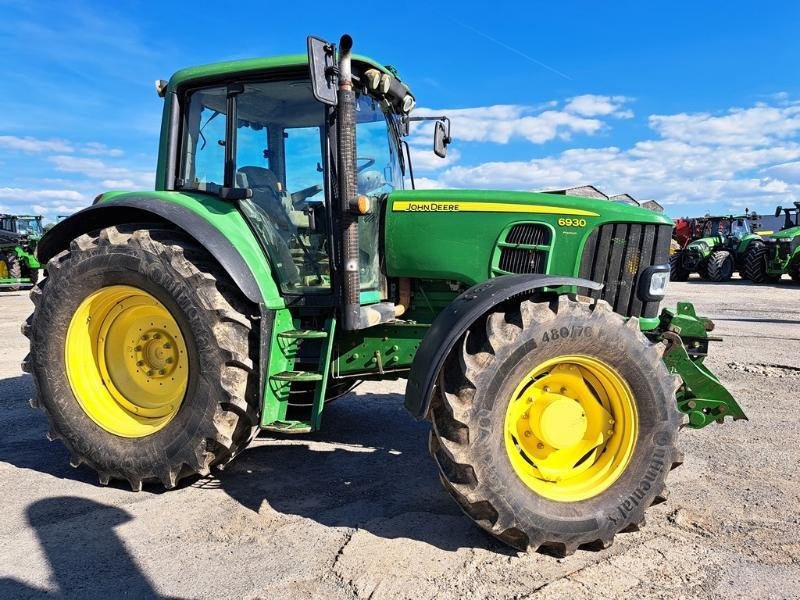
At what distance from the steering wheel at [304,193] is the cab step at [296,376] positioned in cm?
104

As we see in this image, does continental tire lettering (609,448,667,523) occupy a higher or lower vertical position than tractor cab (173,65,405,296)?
lower

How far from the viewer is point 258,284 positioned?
11.2ft

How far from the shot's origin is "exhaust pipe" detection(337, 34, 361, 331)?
3.04m

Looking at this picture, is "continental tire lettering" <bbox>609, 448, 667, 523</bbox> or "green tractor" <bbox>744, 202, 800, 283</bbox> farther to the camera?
"green tractor" <bbox>744, 202, 800, 283</bbox>

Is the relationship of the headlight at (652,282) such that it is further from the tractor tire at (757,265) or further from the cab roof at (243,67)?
the tractor tire at (757,265)

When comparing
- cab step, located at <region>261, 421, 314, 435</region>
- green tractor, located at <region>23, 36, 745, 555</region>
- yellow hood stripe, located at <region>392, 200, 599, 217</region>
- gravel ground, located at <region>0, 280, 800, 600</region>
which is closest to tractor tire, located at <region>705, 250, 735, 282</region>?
gravel ground, located at <region>0, 280, 800, 600</region>

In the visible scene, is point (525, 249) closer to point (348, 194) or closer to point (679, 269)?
point (348, 194)

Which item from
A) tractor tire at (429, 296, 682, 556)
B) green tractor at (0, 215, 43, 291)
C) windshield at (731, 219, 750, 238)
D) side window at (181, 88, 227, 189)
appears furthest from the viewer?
windshield at (731, 219, 750, 238)

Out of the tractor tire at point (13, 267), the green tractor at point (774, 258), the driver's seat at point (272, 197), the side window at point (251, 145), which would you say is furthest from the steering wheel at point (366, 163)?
the green tractor at point (774, 258)

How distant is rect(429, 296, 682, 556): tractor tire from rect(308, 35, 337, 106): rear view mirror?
53.2 inches

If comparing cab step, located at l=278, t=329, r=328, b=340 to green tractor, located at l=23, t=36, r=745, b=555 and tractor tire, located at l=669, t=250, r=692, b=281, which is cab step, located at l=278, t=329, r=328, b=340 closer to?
green tractor, located at l=23, t=36, r=745, b=555

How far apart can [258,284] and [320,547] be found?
4.74ft

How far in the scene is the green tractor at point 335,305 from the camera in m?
2.85

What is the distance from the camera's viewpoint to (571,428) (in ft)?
9.43
